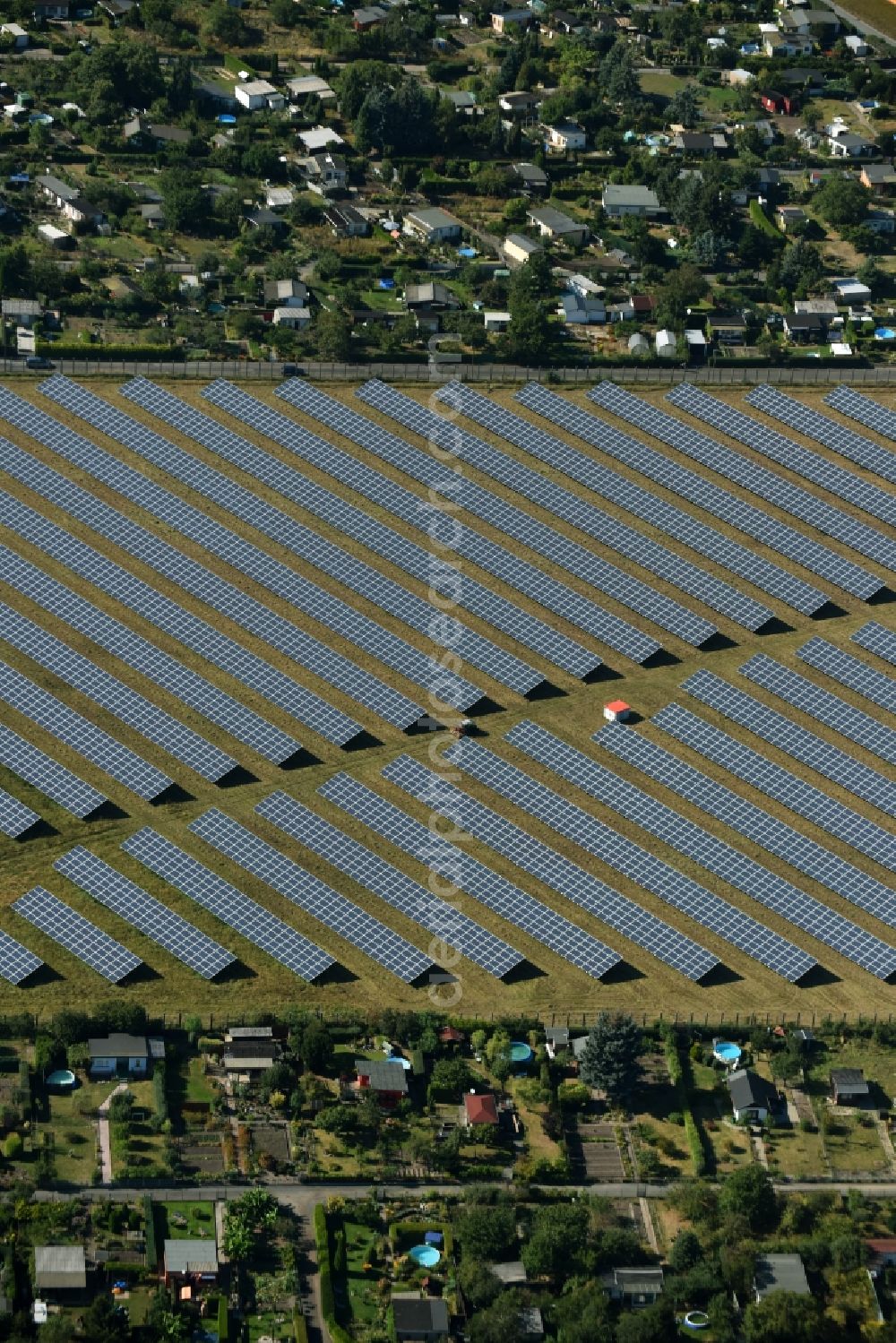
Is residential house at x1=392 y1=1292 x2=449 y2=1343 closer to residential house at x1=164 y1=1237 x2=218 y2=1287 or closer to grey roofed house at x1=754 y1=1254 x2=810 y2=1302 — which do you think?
residential house at x1=164 y1=1237 x2=218 y2=1287

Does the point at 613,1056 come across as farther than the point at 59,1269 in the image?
Yes

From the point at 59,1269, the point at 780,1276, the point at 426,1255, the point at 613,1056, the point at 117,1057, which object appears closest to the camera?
the point at 59,1269

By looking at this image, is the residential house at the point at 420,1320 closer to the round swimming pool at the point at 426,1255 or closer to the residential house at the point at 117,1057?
the round swimming pool at the point at 426,1255

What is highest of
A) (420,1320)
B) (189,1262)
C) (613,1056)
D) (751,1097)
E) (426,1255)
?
(613,1056)

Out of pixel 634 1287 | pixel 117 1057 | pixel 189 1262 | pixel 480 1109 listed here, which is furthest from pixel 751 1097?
pixel 117 1057

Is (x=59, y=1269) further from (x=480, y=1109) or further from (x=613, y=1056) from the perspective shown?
(x=613, y=1056)
